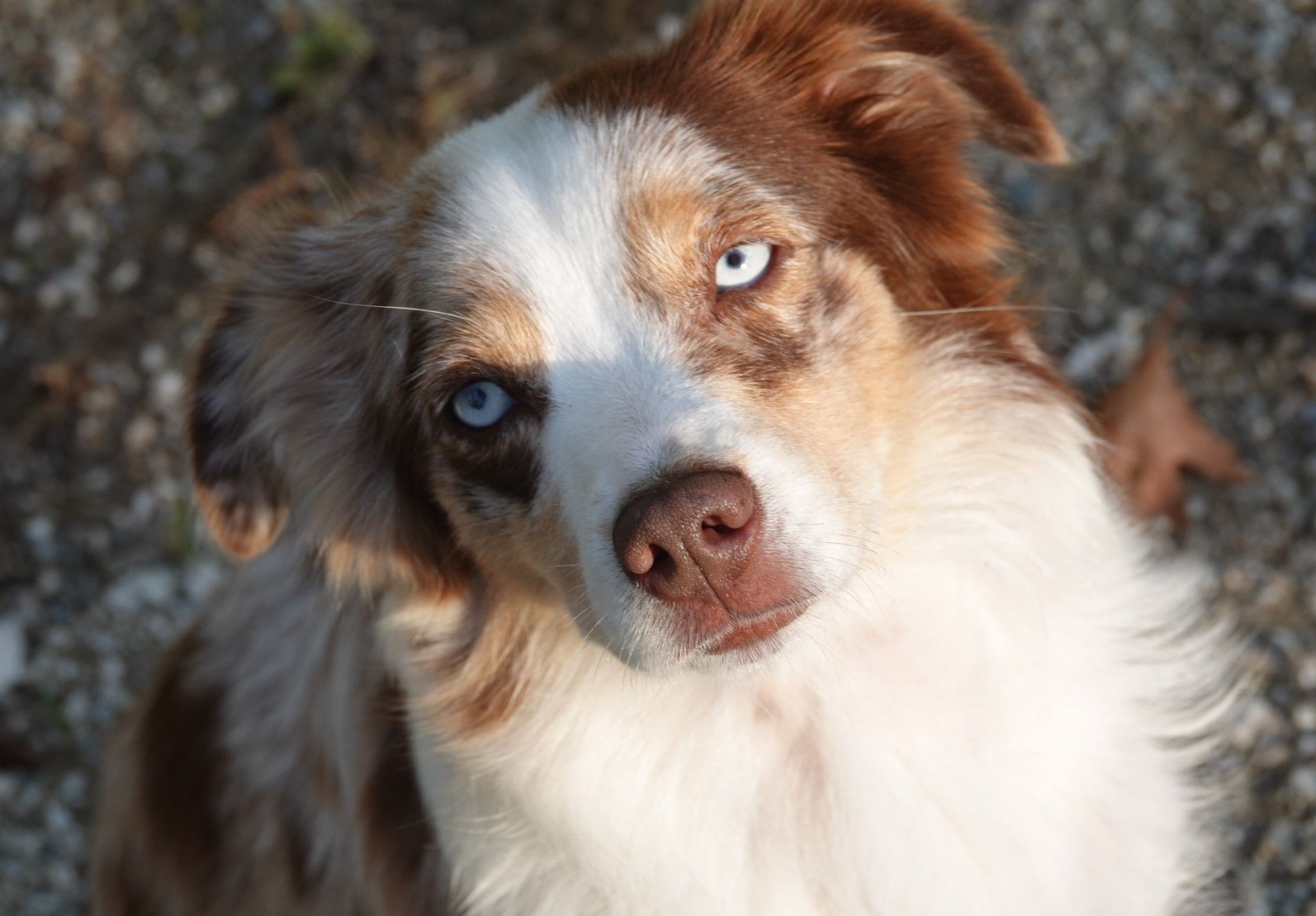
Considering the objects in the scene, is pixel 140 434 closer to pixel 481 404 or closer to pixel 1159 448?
pixel 481 404

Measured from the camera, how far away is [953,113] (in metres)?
3.25

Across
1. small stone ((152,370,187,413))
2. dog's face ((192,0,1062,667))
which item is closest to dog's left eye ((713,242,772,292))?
dog's face ((192,0,1062,667))

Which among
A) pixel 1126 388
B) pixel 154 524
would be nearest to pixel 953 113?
pixel 1126 388

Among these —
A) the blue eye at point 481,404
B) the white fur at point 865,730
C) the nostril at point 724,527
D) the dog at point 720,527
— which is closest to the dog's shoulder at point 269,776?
the dog at point 720,527

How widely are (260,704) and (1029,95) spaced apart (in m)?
2.58

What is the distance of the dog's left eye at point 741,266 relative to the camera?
2.83 metres

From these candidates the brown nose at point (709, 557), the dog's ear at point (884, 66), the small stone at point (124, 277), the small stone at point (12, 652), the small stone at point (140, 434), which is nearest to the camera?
the brown nose at point (709, 557)

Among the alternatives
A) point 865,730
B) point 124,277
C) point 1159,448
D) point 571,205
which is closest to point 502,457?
point 571,205

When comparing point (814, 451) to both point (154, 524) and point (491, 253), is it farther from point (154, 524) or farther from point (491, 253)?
point (154, 524)

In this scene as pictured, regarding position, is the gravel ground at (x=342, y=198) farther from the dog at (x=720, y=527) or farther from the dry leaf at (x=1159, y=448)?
the dog at (x=720, y=527)

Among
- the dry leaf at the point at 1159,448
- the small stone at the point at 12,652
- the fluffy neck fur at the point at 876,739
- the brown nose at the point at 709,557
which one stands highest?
the brown nose at the point at 709,557

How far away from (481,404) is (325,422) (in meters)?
0.62

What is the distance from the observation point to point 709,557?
247 cm

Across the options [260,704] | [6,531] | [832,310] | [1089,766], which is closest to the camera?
[832,310]
